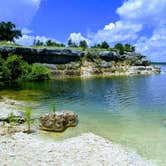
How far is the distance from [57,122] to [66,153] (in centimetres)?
887

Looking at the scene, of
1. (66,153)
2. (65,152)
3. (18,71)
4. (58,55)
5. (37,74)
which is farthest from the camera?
(58,55)

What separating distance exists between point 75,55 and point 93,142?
3921 inches

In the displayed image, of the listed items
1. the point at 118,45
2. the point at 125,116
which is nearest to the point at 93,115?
the point at 125,116

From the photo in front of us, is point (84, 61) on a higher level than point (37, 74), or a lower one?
higher

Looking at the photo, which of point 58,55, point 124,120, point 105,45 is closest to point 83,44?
point 105,45

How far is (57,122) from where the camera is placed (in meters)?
29.4

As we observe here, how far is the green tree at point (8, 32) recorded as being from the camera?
123938 mm

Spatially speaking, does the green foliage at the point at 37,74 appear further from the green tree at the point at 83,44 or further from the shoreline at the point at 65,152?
the shoreline at the point at 65,152

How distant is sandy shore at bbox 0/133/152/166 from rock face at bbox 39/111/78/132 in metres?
4.56

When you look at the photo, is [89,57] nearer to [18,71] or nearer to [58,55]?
[58,55]

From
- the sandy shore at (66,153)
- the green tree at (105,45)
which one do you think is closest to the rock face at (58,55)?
the green tree at (105,45)

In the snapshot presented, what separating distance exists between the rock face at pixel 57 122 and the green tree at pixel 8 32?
99.9m

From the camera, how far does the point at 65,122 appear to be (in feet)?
99.0

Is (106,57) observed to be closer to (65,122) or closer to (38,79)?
(38,79)
